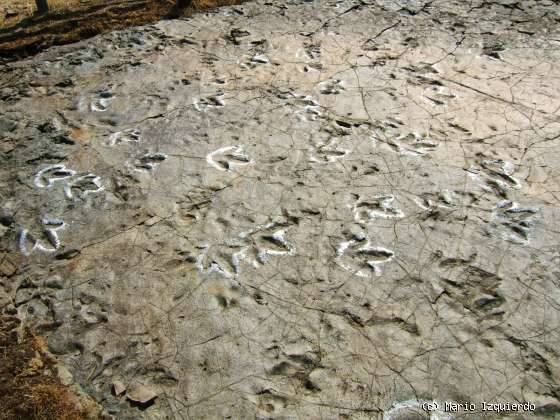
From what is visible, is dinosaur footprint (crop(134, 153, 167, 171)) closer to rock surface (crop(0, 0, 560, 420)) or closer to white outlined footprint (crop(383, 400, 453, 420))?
rock surface (crop(0, 0, 560, 420))

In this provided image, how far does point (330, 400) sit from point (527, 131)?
1.83 m

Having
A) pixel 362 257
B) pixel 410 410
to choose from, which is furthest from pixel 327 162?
pixel 410 410

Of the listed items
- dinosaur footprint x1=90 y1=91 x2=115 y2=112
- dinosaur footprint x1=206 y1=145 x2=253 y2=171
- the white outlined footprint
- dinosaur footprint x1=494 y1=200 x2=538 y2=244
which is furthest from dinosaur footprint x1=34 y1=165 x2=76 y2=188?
dinosaur footprint x1=494 y1=200 x2=538 y2=244

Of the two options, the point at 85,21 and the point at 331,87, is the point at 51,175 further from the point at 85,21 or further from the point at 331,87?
the point at 85,21

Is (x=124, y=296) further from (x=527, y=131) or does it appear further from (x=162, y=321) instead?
(x=527, y=131)

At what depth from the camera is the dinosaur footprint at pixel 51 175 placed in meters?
2.71

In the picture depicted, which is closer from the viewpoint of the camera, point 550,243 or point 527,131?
point 550,243

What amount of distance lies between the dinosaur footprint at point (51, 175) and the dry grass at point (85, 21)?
1359mm

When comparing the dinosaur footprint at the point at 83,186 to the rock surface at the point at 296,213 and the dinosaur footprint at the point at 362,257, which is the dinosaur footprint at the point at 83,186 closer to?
the rock surface at the point at 296,213

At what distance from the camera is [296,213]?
2.47m

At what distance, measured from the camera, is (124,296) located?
7.03 ft

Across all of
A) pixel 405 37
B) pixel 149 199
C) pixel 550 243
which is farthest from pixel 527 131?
pixel 149 199

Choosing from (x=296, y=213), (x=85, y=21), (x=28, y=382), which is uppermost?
(x=85, y=21)

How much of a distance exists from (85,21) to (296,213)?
8.43 ft
